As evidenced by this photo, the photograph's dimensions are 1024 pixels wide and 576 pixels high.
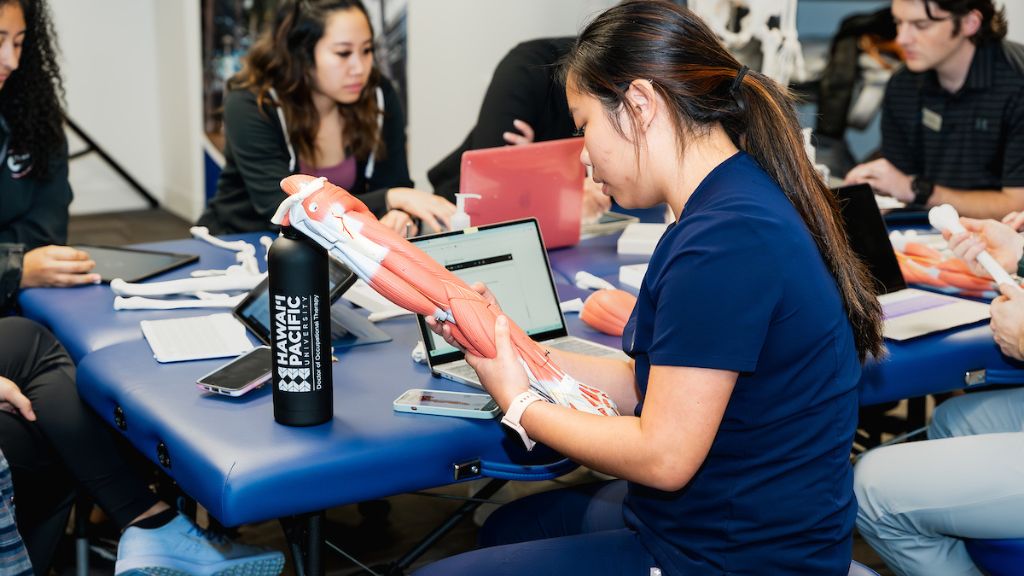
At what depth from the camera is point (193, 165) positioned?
6000mm

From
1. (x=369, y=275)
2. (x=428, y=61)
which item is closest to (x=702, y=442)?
(x=369, y=275)

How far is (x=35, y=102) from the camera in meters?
2.40

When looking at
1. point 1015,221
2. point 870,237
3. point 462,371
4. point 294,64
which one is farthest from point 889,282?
point 294,64

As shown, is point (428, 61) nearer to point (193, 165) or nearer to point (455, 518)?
point (193, 165)

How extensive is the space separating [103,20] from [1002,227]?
546 cm

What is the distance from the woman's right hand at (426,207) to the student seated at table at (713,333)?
1.05 m

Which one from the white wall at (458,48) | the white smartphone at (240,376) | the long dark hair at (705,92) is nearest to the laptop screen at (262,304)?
the white smartphone at (240,376)

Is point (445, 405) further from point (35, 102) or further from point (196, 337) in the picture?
point (35, 102)

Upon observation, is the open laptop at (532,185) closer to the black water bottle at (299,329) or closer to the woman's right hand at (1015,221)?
the black water bottle at (299,329)

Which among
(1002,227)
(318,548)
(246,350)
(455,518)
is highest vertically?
(1002,227)

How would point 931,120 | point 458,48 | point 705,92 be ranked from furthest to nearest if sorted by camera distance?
point 458,48
point 931,120
point 705,92

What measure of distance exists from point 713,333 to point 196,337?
3.22 ft

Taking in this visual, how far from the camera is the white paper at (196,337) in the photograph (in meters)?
1.70

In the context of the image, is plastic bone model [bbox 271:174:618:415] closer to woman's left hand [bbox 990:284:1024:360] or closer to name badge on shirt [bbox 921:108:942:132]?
woman's left hand [bbox 990:284:1024:360]
